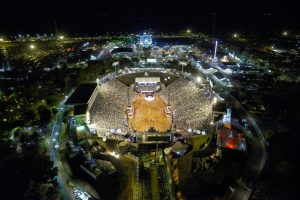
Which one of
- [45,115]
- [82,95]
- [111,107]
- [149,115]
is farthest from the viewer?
[149,115]

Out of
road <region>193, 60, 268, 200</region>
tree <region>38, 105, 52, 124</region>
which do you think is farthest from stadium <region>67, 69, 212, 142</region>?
road <region>193, 60, 268, 200</region>

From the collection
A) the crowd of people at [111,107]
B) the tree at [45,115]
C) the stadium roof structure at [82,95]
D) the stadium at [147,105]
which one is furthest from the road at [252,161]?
the tree at [45,115]

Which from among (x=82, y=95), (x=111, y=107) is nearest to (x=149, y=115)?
(x=111, y=107)

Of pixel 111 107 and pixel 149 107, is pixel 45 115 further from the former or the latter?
pixel 149 107

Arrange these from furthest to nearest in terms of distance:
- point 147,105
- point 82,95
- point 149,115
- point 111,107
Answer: point 147,105
point 149,115
point 111,107
point 82,95

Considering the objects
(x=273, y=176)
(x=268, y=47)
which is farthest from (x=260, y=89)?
(x=268, y=47)

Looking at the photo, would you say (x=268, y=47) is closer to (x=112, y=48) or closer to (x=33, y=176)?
(x=112, y=48)

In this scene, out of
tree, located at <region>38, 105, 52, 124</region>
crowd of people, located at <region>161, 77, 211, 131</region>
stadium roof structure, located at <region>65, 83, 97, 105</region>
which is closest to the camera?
tree, located at <region>38, 105, 52, 124</region>

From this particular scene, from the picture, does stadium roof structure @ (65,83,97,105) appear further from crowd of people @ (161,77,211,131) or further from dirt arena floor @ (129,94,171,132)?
crowd of people @ (161,77,211,131)
